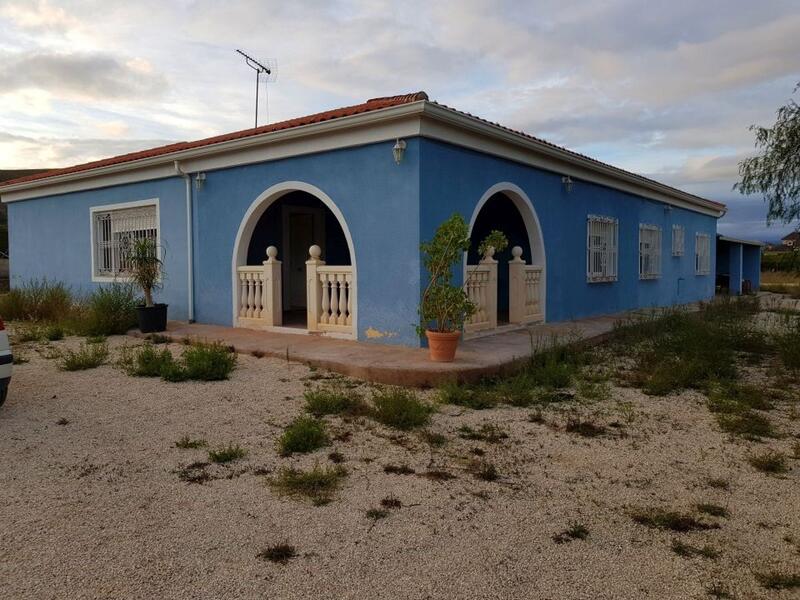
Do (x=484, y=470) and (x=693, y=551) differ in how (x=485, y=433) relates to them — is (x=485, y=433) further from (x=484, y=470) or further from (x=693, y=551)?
(x=693, y=551)

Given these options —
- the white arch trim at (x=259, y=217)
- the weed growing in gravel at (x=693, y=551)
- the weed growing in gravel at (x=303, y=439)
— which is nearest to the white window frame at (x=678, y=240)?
the white arch trim at (x=259, y=217)

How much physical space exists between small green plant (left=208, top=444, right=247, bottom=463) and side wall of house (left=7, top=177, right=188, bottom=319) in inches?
257

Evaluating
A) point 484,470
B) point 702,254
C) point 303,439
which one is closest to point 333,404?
point 303,439

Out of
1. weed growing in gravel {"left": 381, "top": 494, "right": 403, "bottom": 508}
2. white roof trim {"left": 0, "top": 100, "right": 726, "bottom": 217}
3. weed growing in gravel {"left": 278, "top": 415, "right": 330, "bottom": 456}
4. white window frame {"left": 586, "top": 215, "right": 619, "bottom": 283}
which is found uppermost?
white roof trim {"left": 0, "top": 100, "right": 726, "bottom": 217}

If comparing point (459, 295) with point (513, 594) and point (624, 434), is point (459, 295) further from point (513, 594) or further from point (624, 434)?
point (513, 594)

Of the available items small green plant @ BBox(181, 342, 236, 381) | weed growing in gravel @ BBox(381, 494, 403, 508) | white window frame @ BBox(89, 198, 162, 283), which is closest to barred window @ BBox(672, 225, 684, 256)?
white window frame @ BBox(89, 198, 162, 283)

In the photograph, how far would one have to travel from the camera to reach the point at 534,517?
3.08 meters

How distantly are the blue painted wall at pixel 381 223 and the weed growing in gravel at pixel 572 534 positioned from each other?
4.36 meters

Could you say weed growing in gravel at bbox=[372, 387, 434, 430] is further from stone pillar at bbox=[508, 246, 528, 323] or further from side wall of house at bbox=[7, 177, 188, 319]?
side wall of house at bbox=[7, 177, 188, 319]

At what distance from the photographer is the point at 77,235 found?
11.9 meters

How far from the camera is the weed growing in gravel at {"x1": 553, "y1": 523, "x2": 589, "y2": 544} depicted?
2.84 metres

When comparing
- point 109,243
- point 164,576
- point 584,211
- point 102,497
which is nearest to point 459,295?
point 102,497

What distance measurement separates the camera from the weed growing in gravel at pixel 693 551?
269 cm

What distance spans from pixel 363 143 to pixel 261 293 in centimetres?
289
